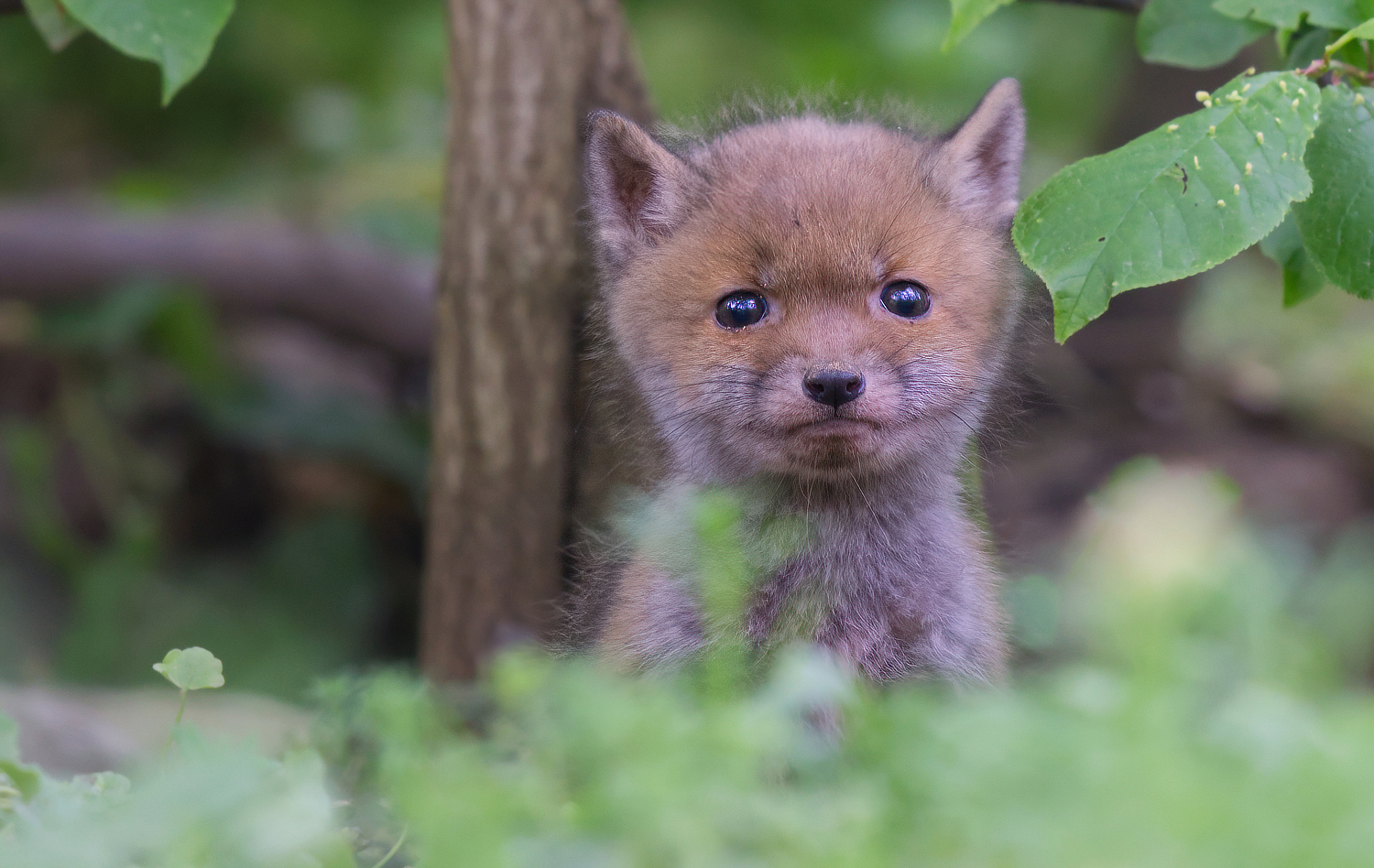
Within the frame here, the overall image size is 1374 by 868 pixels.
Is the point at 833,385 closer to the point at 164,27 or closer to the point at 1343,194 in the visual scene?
the point at 1343,194

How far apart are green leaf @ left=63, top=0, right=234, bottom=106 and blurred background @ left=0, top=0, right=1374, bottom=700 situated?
73.6 inches

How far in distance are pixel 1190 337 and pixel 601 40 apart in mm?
4484

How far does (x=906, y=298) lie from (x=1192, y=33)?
0.96 metres

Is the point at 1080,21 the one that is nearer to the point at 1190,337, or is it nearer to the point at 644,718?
the point at 1190,337

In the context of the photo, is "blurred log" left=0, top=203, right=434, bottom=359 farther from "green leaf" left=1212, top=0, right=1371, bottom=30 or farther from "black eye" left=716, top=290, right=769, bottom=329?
"green leaf" left=1212, top=0, right=1371, bottom=30

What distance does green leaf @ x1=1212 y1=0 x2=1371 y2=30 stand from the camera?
269 cm

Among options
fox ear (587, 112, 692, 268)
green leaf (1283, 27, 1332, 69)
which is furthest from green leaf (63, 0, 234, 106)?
green leaf (1283, 27, 1332, 69)

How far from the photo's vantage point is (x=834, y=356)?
297 centimetres

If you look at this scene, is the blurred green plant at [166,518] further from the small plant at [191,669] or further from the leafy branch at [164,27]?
the small plant at [191,669]

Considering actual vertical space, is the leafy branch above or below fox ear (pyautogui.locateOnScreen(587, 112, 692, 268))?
above

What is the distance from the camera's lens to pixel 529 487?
441 centimetres

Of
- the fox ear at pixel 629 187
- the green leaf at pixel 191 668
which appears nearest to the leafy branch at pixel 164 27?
the fox ear at pixel 629 187

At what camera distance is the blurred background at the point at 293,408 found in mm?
6012

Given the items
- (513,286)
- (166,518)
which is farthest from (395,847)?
(166,518)
